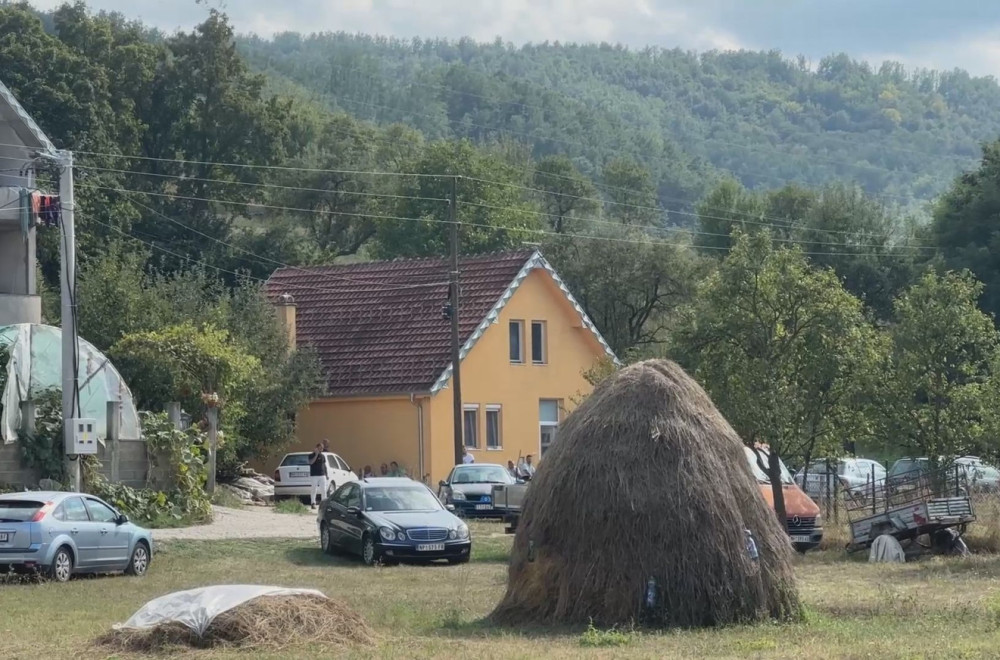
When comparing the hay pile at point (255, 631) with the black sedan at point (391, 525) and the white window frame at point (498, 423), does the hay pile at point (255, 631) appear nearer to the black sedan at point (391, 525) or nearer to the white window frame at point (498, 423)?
the black sedan at point (391, 525)

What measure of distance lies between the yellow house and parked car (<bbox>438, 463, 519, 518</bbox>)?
23.6 ft

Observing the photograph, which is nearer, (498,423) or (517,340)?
(498,423)

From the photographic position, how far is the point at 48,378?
3469 centimetres

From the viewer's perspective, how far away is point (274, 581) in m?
24.8

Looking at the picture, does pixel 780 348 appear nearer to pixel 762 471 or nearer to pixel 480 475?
pixel 762 471

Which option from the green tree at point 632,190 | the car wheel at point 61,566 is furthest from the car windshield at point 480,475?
the green tree at point 632,190

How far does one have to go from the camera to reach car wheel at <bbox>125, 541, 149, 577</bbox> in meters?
26.4

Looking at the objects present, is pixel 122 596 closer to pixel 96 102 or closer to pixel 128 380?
pixel 128 380

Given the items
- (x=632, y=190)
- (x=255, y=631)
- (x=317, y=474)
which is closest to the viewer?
(x=255, y=631)

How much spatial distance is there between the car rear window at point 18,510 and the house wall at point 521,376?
23.0m

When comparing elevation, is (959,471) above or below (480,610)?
above

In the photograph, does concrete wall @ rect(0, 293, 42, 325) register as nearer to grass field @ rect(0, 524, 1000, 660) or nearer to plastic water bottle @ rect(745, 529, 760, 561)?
grass field @ rect(0, 524, 1000, 660)

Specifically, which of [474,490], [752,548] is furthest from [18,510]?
[474,490]

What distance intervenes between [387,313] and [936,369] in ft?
75.0
